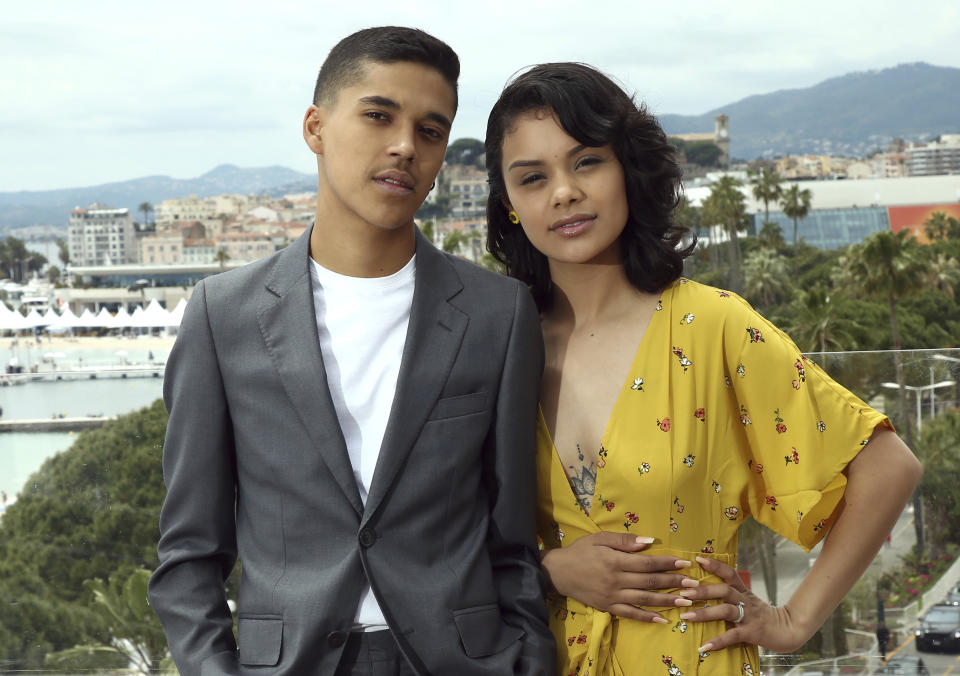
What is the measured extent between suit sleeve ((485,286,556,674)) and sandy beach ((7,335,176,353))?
2644 inches

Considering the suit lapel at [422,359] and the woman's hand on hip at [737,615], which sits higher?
the suit lapel at [422,359]

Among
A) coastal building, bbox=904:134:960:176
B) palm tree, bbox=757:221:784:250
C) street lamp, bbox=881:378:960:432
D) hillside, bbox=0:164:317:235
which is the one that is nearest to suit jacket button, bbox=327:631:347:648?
street lamp, bbox=881:378:960:432

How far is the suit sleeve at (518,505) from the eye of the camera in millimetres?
1460

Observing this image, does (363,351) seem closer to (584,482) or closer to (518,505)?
(518,505)

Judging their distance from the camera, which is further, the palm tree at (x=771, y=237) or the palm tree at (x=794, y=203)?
the palm tree at (x=794, y=203)

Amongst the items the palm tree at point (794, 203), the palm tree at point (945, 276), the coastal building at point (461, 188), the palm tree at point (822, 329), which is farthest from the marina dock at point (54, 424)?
the coastal building at point (461, 188)

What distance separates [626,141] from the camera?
63.9 inches

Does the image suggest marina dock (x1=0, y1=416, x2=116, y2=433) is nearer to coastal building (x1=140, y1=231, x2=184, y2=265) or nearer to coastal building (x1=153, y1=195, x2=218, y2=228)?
coastal building (x1=140, y1=231, x2=184, y2=265)

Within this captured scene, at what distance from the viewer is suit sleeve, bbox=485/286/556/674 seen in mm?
1460

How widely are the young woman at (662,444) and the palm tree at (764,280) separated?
43.2 metres

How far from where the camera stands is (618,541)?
156cm

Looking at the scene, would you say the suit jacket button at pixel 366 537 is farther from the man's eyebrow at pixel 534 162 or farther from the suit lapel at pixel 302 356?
the man's eyebrow at pixel 534 162

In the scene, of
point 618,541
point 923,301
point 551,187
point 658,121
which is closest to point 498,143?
point 551,187

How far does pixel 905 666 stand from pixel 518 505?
2.03 m
